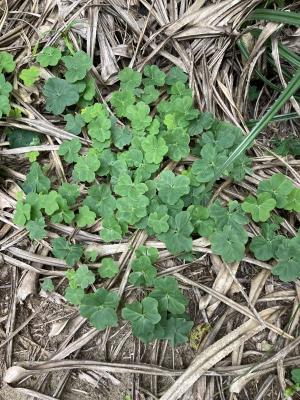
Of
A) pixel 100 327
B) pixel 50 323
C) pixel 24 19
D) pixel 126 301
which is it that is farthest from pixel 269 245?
pixel 24 19

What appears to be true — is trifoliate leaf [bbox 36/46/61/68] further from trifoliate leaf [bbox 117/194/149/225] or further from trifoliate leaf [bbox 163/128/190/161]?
trifoliate leaf [bbox 117/194/149/225]

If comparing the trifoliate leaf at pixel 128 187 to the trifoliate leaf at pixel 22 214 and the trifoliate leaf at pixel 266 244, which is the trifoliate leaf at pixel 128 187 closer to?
the trifoliate leaf at pixel 22 214

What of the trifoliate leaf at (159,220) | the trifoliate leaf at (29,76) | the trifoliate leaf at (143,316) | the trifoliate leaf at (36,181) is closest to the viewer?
the trifoliate leaf at (143,316)

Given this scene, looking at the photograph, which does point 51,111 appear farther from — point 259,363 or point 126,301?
point 259,363

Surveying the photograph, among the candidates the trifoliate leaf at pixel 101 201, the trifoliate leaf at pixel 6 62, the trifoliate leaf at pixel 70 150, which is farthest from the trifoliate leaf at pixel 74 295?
the trifoliate leaf at pixel 6 62

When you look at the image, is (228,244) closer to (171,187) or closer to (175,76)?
(171,187)
